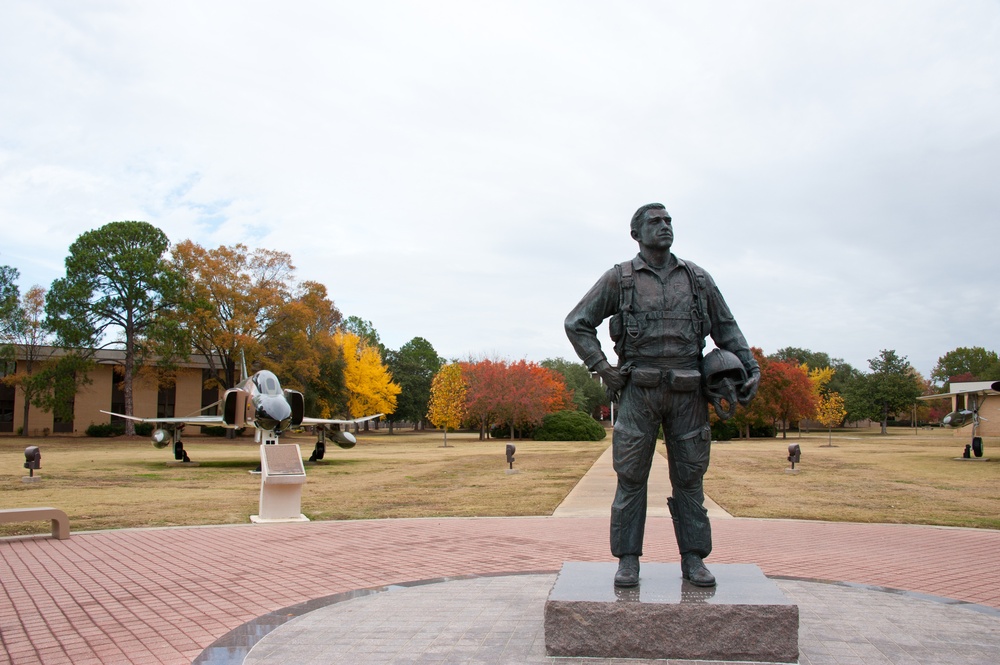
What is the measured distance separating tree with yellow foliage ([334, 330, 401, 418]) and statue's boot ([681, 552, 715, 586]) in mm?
43618

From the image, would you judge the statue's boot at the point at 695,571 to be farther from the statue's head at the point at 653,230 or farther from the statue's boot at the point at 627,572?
the statue's head at the point at 653,230

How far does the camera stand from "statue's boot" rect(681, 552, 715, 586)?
14.3 ft

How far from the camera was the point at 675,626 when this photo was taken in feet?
13.0

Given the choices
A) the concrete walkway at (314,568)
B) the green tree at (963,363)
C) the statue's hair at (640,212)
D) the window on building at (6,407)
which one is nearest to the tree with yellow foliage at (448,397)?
the window on building at (6,407)

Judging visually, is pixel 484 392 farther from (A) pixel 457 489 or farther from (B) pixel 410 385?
(A) pixel 457 489

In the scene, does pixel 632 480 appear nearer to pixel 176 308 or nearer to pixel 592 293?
pixel 592 293

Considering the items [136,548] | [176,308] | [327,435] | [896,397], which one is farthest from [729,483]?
[896,397]

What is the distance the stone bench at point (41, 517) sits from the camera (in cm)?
836

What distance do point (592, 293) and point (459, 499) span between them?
9384mm

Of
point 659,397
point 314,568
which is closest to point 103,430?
point 314,568

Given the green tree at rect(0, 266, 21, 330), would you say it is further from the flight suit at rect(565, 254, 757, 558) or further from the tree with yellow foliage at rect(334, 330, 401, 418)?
the flight suit at rect(565, 254, 757, 558)

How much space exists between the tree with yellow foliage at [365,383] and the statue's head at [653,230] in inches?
1707

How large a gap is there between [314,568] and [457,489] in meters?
8.69

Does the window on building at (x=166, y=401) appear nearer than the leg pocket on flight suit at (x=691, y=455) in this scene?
No
